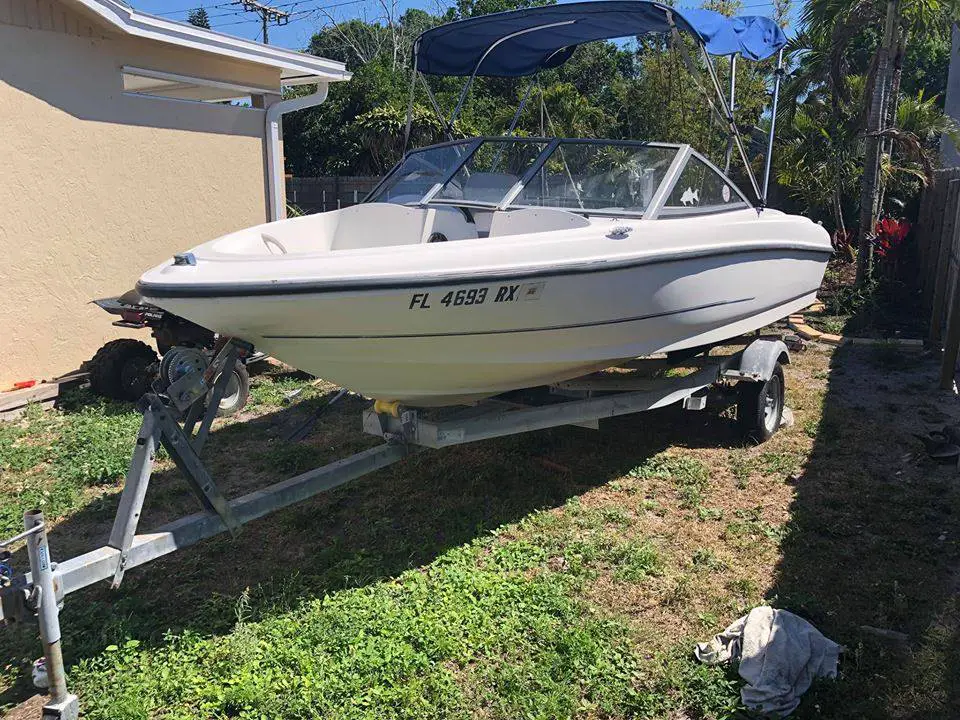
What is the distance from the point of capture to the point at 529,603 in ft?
12.0

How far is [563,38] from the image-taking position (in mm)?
6449

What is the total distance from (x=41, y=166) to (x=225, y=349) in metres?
4.29

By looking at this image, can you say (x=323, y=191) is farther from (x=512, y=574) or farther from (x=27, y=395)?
(x=512, y=574)

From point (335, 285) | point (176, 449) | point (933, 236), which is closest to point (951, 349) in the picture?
point (933, 236)

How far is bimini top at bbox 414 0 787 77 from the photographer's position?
5.18m

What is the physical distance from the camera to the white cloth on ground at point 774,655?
9.87 feet

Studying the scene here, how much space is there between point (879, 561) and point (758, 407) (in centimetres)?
173

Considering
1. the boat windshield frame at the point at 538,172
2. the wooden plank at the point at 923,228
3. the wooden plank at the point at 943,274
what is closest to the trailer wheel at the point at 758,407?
the boat windshield frame at the point at 538,172

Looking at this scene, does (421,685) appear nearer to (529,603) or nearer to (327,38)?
(529,603)

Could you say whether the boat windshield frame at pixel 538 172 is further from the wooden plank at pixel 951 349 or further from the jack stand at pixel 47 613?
the jack stand at pixel 47 613

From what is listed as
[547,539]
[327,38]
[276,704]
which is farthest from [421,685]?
[327,38]

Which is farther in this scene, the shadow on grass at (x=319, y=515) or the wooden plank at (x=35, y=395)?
the wooden plank at (x=35, y=395)

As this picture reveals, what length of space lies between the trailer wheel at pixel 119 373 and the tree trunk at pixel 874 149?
8.55m

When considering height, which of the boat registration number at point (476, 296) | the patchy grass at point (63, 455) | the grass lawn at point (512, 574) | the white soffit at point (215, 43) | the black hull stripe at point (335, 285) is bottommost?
the grass lawn at point (512, 574)
